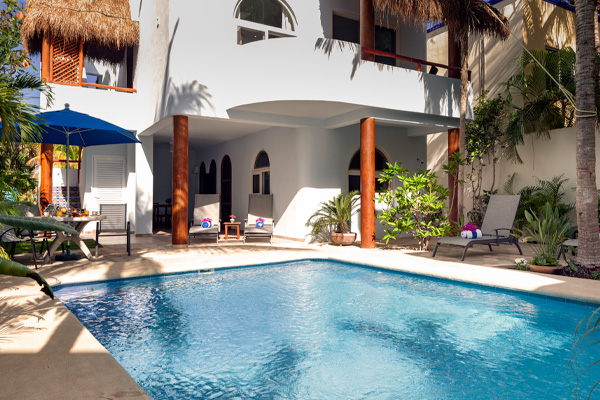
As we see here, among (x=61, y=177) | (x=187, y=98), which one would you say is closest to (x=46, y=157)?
(x=61, y=177)

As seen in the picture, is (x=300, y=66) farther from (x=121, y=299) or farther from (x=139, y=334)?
(x=139, y=334)

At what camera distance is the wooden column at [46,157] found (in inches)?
472

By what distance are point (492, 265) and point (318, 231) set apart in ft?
15.3

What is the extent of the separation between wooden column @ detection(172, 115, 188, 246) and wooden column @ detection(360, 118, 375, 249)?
404 centimetres

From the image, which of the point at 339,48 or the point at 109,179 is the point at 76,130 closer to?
the point at 109,179

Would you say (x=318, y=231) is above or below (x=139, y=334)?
above

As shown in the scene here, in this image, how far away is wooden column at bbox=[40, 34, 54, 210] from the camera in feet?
39.3

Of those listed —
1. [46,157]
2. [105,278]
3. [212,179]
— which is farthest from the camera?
[212,179]

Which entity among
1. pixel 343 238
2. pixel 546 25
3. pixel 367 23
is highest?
pixel 546 25

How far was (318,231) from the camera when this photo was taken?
11.2m

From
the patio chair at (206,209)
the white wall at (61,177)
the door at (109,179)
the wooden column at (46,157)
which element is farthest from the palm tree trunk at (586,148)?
the white wall at (61,177)

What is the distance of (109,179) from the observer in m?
13.4

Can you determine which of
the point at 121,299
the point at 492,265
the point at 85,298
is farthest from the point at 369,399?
the point at 492,265

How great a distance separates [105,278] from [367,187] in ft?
19.6
